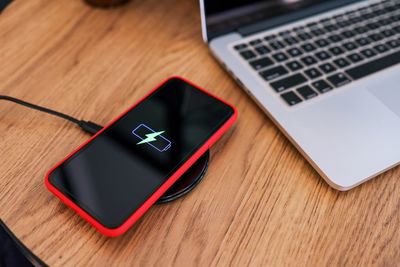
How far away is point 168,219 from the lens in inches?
13.8

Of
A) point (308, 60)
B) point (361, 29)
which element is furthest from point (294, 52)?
point (361, 29)

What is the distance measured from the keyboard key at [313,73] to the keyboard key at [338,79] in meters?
0.02

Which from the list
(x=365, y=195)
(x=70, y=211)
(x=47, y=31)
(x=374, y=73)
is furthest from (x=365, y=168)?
(x=47, y=31)

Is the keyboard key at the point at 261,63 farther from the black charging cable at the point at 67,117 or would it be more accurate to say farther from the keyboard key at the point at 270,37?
the black charging cable at the point at 67,117

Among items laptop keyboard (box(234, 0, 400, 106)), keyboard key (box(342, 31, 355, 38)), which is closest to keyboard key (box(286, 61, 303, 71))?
laptop keyboard (box(234, 0, 400, 106))

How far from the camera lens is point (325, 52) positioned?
1.61 ft

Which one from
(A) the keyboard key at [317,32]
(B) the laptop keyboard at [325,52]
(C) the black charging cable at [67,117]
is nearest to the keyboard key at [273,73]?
(B) the laptop keyboard at [325,52]

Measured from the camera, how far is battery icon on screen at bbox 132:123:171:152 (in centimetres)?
37

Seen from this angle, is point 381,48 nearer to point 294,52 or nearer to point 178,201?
point 294,52

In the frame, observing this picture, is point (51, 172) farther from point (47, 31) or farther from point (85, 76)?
point (47, 31)

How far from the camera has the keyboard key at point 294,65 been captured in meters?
0.46

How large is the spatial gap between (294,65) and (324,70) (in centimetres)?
4

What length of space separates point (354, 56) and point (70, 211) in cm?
40

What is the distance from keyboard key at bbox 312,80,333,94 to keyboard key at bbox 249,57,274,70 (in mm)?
63
